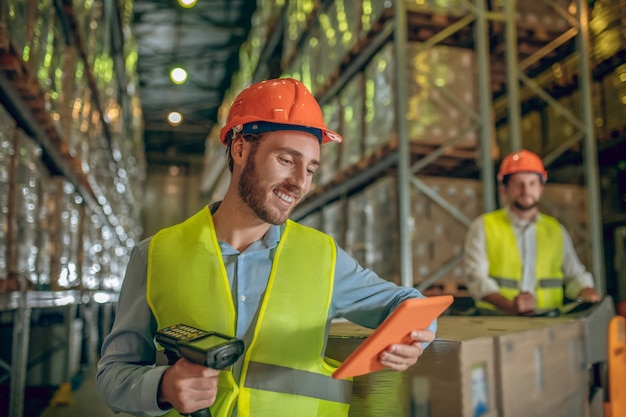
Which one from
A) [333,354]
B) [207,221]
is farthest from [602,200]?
[207,221]

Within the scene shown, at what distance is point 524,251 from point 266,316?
2.78m

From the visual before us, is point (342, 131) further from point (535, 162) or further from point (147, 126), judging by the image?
point (147, 126)

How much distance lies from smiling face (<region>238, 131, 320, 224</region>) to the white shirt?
234 centimetres

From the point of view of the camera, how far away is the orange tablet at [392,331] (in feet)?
3.95

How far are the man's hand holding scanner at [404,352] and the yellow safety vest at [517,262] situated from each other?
2.45m

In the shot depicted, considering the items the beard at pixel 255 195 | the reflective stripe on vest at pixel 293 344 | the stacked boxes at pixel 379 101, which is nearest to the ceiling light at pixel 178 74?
the stacked boxes at pixel 379 101

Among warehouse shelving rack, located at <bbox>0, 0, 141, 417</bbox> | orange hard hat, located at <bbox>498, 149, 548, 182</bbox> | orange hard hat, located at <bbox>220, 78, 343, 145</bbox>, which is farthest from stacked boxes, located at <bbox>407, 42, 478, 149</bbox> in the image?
orange hard hat, located at <bbox>220, 78, 343, 145</bbox>

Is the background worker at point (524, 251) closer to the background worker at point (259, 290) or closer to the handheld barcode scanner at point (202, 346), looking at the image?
the background worker at point (259, 290)

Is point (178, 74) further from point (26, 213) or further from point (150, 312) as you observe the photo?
point (150, 312)

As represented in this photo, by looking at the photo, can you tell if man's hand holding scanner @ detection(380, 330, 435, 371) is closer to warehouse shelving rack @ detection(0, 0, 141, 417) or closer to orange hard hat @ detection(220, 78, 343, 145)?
orange hard hat @ detection(220, 78, 343, 145)

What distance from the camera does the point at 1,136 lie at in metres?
3.63

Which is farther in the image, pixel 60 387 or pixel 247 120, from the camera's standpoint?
pixel 60 387

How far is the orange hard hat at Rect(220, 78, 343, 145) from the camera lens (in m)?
1.60

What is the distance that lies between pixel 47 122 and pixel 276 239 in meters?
3.84
